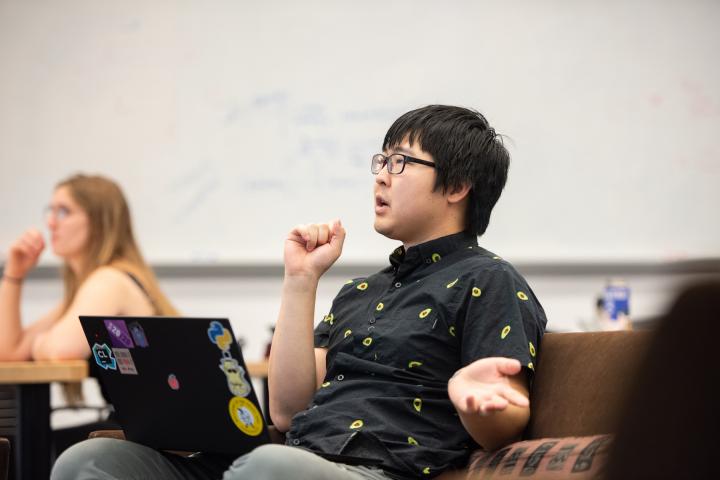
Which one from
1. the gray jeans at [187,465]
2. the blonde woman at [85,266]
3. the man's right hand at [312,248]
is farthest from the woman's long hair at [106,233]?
the gray jeans at [187,465]

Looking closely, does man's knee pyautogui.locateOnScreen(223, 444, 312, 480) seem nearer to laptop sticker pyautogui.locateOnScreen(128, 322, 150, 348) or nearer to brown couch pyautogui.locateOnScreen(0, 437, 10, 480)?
laptop sticker pyautogui.locateOnScreen(128, 322, 150, 348)

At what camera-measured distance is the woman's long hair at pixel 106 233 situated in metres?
3.25

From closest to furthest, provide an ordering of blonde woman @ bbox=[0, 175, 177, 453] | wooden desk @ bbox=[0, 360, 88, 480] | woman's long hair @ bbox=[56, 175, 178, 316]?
wooden desk @ bbox=[0, 360, 88, 480] → blonde woman @ bbox=[0, 175, 177, 453] → woman's long hair @ bbox=[56, 175, 178, 316]

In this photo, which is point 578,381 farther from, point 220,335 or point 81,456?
point 81,456

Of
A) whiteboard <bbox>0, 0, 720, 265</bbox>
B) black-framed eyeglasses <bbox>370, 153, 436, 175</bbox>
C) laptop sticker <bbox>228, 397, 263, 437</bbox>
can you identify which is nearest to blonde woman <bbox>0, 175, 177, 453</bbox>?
whiteboard <bbox>0, 0, 720, 265</bbox>

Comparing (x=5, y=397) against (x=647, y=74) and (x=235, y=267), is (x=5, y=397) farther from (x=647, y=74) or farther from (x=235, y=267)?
(x=647, y=74)

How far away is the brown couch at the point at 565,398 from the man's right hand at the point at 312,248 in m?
0.46

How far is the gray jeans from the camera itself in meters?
1.39

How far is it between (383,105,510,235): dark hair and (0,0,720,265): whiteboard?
2.33m

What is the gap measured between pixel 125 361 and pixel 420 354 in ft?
1.67

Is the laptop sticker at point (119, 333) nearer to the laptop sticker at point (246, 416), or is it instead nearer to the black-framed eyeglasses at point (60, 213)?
the laptop sticker at point (246, 416)

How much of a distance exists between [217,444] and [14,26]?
313 cm

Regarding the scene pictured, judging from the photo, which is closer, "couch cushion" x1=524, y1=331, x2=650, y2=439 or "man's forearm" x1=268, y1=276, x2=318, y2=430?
"couch cushion" x1=524, y1=331, x2=650, y2=439

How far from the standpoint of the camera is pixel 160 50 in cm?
429
